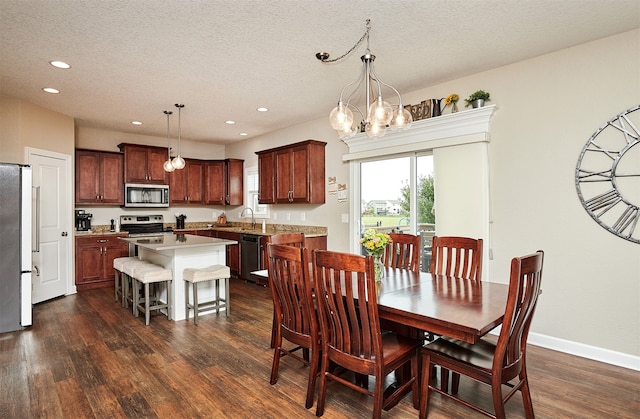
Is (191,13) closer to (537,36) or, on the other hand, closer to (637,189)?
(537,36)

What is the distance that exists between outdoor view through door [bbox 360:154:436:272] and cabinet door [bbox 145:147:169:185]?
12.7ft

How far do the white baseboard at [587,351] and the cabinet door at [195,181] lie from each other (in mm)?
5996

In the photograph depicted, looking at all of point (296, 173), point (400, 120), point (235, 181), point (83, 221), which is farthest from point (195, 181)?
point (400, 120)

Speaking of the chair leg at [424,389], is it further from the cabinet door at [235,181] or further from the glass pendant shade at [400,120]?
the cabinet door at [235,181]

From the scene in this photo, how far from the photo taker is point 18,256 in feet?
11.7

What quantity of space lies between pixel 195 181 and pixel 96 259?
2264mm

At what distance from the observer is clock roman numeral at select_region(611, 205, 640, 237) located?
271 cm

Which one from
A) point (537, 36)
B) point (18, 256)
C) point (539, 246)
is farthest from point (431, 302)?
point (18, 256)

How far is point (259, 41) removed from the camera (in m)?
2.84

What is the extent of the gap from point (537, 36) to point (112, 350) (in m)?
4.53

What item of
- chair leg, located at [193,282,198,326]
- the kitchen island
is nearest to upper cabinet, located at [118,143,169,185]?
the kitchen island

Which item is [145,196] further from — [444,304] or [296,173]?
[444,304]

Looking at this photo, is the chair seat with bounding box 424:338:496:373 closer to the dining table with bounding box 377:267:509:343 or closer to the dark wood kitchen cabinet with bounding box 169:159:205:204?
the dining table with bounding box 377:267:509:343

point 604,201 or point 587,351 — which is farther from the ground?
point 604,201
